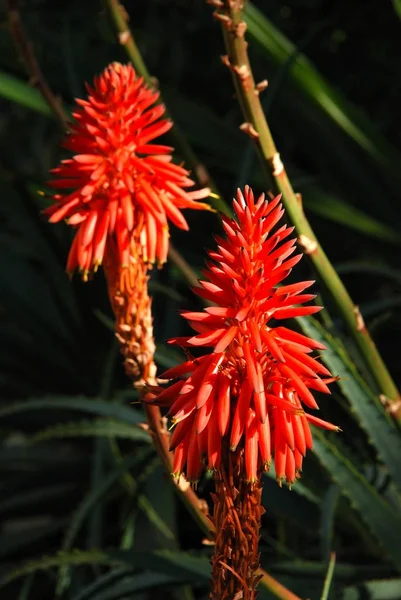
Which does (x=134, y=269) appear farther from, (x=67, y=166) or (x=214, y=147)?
(x=214, y=147)

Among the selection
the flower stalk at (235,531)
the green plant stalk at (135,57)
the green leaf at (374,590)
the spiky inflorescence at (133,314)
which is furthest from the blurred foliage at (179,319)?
the flower stalk at (235,531)

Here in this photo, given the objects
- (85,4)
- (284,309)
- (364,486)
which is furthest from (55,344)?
(284,309)

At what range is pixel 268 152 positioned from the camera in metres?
0.88

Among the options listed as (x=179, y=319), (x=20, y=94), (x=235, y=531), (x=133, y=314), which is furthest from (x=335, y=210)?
(x=235, y=531)

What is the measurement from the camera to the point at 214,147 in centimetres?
187

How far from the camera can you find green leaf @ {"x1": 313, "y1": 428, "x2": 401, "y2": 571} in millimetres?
1121

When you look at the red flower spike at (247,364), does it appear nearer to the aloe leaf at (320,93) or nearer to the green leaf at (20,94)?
the aloe leaf at (320,93)

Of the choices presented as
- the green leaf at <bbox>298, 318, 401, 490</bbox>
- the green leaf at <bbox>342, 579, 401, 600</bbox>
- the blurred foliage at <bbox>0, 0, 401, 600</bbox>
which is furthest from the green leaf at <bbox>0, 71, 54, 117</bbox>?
the green leaf at <bbox>342, 579, 401, 600</bbox>

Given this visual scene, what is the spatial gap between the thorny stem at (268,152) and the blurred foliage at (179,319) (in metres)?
0.13

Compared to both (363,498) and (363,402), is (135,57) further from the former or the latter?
(363,498)

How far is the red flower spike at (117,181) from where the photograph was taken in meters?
0.77

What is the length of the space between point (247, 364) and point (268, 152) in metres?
0.35

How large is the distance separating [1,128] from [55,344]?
1274 millimetres

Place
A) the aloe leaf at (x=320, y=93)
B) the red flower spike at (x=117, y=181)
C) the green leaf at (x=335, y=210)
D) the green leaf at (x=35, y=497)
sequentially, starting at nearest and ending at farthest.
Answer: the red flower spike at (x=117, y=181) < the aloe leaf at (x=320, y=93) < the green leaf at (x=335, y=210) < the green leaf at (x=35, y=497)
